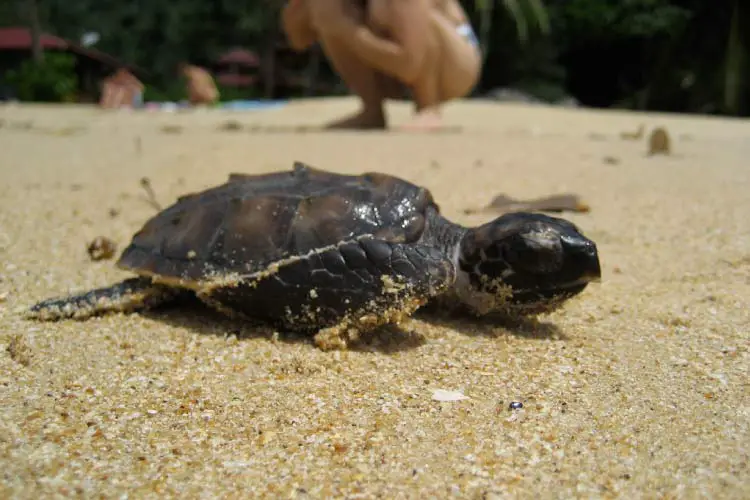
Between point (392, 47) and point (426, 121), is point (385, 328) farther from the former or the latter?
point (426, 121)

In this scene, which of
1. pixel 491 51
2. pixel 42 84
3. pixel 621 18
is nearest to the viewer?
pixel 621 18

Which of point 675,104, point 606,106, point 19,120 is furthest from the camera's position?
point 606,106

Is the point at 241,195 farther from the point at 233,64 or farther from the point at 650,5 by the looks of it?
the point at 233,64

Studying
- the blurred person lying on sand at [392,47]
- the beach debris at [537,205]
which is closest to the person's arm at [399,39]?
the blurred person lying on sand at [392,47]

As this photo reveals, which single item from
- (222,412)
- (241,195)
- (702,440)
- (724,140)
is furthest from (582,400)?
(724,140)

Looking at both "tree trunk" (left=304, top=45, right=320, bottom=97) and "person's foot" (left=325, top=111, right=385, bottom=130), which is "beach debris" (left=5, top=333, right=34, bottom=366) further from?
"tree trunk" (left=304, top=45, right=320, bottom=97)

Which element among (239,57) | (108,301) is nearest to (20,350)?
(108,301)

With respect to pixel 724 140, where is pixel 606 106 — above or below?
below
